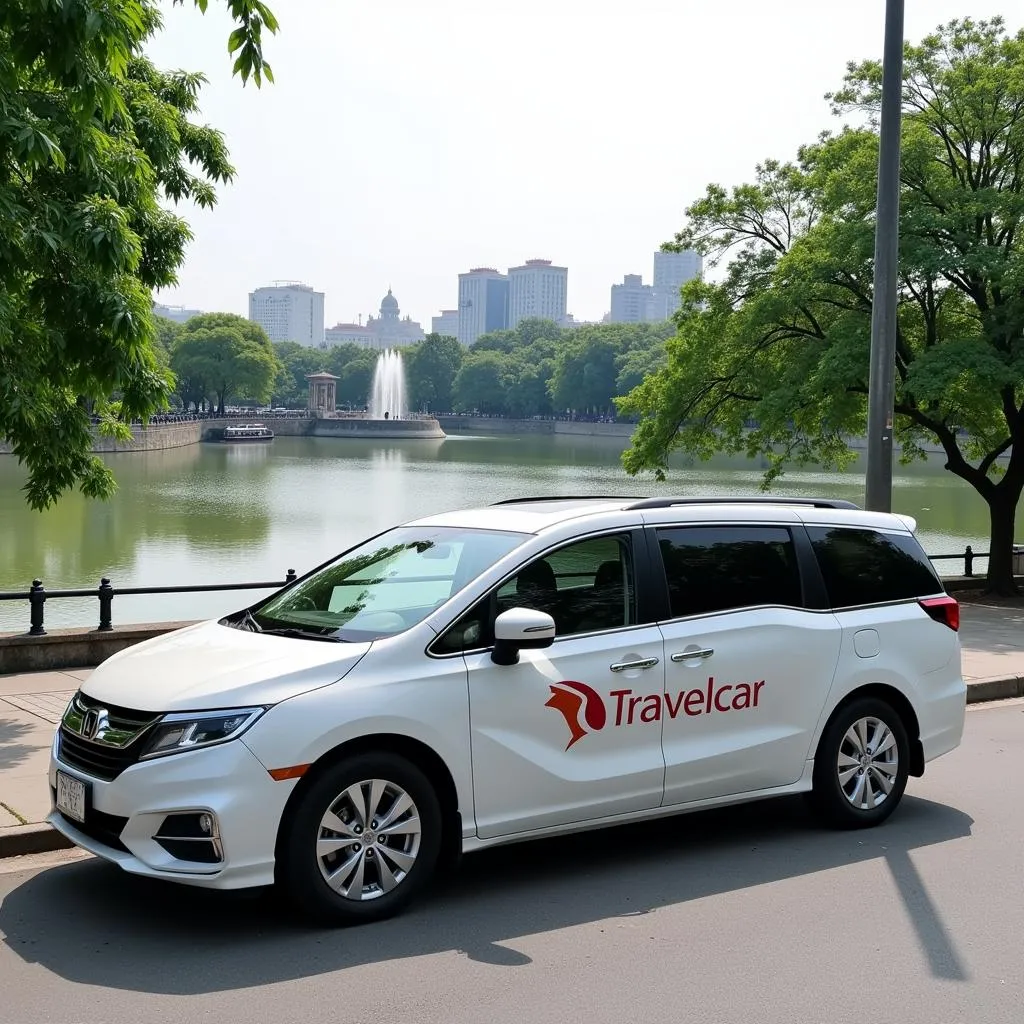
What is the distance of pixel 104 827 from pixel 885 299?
938 cm

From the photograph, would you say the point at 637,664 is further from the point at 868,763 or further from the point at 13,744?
the point at 13,744

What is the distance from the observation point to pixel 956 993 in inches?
189

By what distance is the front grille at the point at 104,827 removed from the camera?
17.3 feet

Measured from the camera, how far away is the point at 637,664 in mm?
6211

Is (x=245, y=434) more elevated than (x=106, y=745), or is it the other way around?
(x=245, y=434)

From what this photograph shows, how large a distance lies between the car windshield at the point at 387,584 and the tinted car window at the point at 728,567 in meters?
0.87

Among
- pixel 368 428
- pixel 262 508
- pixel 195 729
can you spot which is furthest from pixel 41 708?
pixel 368 428

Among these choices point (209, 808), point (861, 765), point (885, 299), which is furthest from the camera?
point (885, 299)

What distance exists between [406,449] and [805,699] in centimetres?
11069

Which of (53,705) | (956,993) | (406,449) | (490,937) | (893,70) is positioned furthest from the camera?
(406,449)

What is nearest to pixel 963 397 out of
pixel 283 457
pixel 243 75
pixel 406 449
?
pixel 243 75

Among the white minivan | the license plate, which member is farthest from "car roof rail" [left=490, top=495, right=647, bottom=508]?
the license plate

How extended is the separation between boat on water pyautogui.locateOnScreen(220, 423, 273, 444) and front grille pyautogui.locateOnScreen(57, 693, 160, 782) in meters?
115

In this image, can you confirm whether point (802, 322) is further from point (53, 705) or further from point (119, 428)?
point (53, 705)
